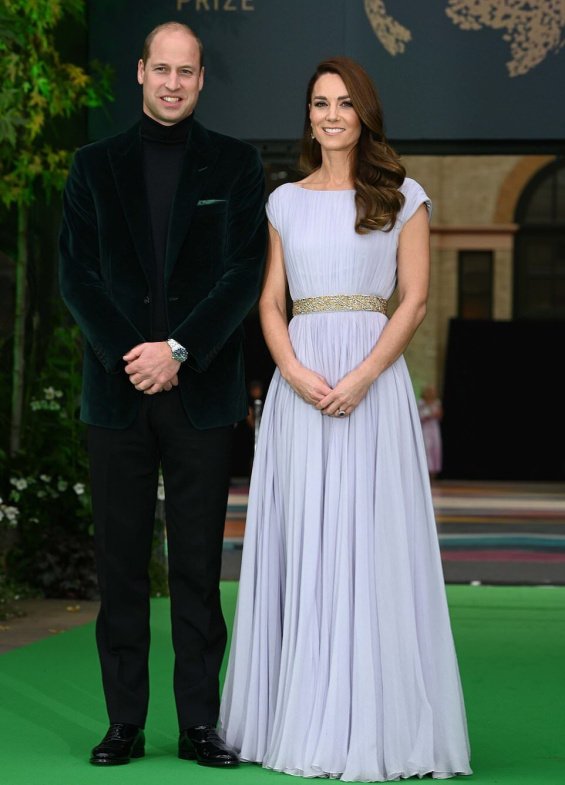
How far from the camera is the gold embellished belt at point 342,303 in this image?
12.9 feet

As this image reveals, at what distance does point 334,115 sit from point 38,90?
3.55 meters

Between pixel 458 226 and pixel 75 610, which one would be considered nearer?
pixel 75 610

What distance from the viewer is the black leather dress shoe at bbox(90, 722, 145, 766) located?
12.6 ft

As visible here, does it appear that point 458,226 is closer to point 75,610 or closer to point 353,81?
point 75,610

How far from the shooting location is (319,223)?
3.90m

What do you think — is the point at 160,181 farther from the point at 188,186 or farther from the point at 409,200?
the point at 409,200

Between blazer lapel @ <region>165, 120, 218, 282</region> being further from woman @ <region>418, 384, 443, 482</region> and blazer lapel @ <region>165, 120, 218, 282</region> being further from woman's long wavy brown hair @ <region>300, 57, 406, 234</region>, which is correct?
woman @ <region>418, 384, 443, 482</region>

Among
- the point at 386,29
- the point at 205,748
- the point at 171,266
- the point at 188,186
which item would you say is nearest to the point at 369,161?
the point at 188,186

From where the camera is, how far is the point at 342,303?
12.9 ft

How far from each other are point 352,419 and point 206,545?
493 millimetres

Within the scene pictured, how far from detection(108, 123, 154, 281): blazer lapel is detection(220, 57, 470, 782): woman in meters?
0.37

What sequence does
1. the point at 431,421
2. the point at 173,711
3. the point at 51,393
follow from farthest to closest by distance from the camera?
the point at 431,421 < the point at 51,393 < the point at 173,711

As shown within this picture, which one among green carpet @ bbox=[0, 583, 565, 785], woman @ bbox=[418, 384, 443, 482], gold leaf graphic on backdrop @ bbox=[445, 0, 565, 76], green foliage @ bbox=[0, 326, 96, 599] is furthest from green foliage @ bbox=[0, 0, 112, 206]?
woman @ bbox=[418, 384, 443, 482]

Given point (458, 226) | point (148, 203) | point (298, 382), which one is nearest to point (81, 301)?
point (148, 203)
